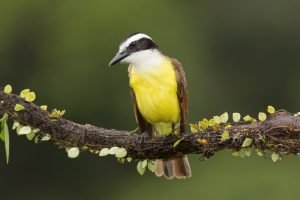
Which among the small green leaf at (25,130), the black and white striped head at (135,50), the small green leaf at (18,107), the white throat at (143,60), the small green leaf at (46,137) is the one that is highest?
the black and white striped head at (135,50)

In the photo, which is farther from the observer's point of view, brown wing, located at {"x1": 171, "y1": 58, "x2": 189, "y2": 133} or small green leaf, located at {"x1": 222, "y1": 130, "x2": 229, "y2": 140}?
brown wing, located at {"x1": 171, "y1": 58, "x2": 189, "y2": 133}

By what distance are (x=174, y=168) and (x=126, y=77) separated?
1474 centimetres

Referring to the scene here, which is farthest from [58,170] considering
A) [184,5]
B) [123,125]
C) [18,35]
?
[184,5]

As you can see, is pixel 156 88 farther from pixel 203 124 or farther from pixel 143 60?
pixel 203 124

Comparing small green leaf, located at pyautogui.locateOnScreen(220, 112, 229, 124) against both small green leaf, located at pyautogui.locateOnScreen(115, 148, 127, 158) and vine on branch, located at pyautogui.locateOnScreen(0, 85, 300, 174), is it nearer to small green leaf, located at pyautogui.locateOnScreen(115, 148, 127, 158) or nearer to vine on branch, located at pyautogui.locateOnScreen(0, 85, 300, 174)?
vine on branch, located at pyautogui.locateOnScreen(0, 85, 300, 174)

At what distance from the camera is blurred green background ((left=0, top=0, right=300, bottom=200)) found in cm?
2236

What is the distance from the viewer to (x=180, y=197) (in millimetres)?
21094

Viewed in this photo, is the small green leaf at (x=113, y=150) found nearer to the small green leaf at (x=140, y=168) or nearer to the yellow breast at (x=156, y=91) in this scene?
the small green leaf at (x=140, y=168)

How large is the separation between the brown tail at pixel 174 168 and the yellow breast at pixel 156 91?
0.33 meters

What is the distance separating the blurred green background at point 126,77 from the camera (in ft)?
73.4

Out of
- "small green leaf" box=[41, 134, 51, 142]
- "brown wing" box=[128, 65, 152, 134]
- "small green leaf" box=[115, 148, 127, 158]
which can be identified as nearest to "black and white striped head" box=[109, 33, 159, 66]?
"brown wing" box=[128, 65, 152, 134]

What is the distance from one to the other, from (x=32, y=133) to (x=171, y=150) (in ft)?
2.96

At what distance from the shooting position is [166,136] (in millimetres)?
7879

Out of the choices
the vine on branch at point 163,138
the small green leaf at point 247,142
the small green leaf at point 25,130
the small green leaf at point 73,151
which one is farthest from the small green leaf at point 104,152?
the small green leaf at point 247,142
